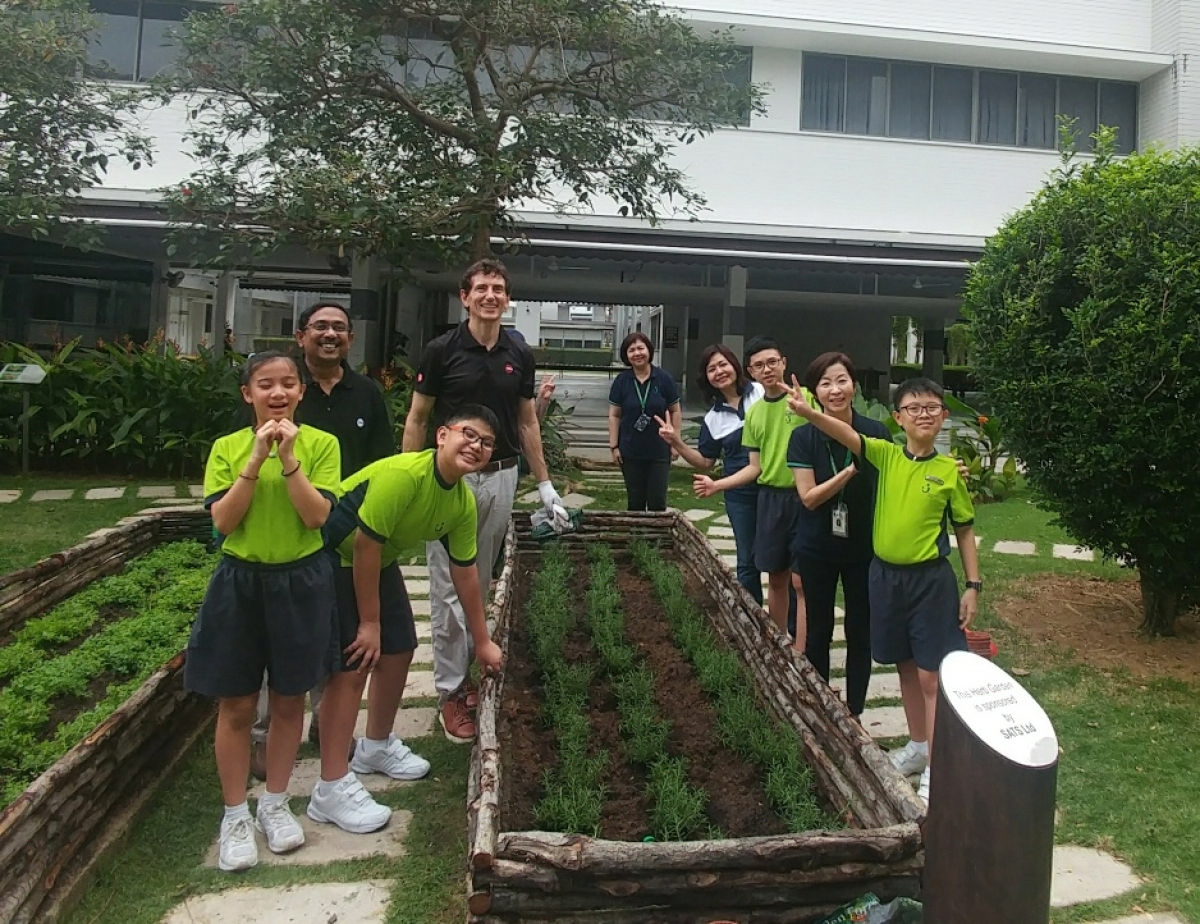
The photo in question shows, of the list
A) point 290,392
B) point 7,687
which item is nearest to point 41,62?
point 7,687

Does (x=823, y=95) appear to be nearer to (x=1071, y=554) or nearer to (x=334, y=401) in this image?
A: (x=1071, y=554)

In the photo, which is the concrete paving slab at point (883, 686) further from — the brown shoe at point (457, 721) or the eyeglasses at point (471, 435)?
the eyeglasses at point (471, 435)

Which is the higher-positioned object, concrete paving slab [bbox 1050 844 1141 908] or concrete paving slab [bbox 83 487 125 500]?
concrete paving slab [bbox 83 487 125 500]

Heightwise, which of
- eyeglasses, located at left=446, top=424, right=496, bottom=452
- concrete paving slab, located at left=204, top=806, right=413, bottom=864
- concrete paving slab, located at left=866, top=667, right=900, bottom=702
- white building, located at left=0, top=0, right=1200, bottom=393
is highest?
white building, located at left=0, top=0, right=1200, bottom=393

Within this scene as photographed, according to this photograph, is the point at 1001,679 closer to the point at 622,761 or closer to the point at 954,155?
the point at 622,761

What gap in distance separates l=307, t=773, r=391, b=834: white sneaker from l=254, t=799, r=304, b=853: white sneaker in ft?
0.38

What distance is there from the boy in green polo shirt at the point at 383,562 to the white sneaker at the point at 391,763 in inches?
8.0

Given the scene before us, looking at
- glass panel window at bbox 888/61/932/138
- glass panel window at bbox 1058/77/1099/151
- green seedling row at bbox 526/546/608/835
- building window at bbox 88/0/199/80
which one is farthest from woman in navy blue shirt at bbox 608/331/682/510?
glass panel window at bbox 1058/77/1099/151

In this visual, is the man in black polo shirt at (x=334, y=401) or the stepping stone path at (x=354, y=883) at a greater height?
the man in black polo shirt at (x=334, y=401)

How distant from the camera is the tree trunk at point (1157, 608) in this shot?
171 inches

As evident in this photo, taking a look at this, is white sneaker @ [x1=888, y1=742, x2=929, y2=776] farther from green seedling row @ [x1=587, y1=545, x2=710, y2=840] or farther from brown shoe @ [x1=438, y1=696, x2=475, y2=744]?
brown shoe @ [x1=438, y1=696, x2=475, y2=744]

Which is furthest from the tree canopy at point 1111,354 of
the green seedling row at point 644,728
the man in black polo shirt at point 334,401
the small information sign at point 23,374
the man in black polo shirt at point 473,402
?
the small information sign at point 23,374

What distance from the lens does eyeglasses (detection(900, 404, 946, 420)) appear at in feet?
9.14

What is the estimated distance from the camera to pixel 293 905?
7.35 ft
